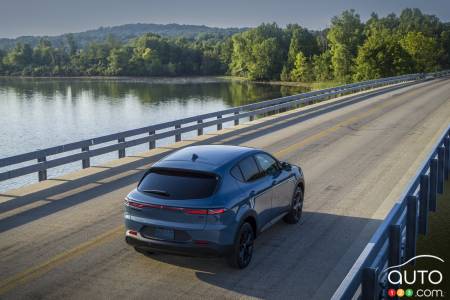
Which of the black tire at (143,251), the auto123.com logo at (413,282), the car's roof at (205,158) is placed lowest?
the auto123.com logo at (413,282)

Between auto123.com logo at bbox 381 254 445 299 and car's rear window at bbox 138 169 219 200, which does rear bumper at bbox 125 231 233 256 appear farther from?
auto123.com logo at bbox 381 254 445 299

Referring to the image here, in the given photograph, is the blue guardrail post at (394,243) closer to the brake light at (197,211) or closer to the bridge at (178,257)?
the bridge at (178,257)

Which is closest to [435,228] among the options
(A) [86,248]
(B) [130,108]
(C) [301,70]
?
(A) [86,248]

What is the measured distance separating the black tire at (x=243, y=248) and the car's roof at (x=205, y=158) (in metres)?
0.99

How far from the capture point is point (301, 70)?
123 m

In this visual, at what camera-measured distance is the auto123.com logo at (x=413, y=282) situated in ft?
23.3

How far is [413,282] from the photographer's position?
25.5 ft

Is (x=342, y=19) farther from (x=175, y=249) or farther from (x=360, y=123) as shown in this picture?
(x=175, y=249)

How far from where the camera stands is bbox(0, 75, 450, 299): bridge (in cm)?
770

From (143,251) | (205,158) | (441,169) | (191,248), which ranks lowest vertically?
(143,251)

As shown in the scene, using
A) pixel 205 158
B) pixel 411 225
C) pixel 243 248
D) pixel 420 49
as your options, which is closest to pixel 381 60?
pixel 420 49

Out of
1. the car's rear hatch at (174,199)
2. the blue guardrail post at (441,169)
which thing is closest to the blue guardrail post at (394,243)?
the car's rear hatch at (174,199)

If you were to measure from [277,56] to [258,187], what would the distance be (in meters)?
132

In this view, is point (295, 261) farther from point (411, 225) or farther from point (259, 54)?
point (259, 54)
